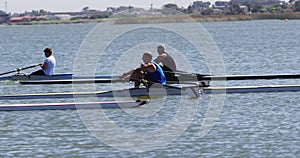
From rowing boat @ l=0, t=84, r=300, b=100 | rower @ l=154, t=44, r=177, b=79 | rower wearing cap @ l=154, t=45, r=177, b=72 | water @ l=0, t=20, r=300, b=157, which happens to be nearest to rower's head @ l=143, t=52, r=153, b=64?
rowing boat @ l=0, t=84, r=300, b=100

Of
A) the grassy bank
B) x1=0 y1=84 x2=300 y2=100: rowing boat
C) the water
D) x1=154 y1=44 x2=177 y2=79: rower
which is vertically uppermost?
x1=154 y1=44 x2=177 y2=79: rower

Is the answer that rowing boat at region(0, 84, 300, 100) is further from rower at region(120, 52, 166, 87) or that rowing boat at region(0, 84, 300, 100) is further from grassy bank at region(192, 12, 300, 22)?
grassy bank at region(192, 12, 300, 22)

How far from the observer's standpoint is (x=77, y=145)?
1866 cm

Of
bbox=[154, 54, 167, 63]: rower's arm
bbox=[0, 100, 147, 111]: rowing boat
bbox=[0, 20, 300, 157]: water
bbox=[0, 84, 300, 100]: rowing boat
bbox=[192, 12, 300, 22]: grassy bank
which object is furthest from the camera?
bbox=[192, 12, 300, 22]: grassy bank

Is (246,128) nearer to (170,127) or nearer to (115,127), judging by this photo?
(170,127)

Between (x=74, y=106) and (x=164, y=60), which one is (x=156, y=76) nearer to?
(x=164, y=60)

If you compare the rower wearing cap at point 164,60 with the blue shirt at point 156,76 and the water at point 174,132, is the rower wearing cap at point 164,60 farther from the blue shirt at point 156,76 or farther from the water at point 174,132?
the blue shirt at point 156,76

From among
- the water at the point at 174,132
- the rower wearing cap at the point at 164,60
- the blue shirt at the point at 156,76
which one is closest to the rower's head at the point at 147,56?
the blue shirt at the point at 156,76

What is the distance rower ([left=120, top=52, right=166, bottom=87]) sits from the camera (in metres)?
23.9

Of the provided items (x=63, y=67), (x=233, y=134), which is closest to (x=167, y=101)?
(x=233, y=134)

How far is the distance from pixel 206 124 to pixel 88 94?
4.74m

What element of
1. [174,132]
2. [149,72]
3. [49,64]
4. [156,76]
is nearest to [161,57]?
[156,76]

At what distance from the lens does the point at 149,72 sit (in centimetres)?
2398

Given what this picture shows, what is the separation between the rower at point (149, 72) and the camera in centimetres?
2392
